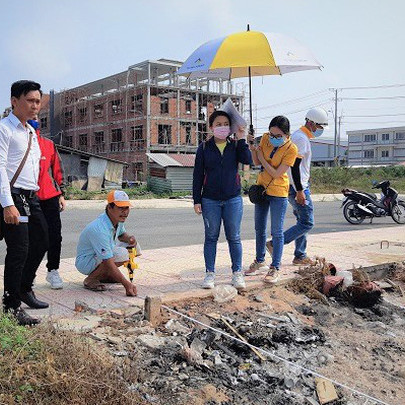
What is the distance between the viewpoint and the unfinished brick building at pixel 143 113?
4094cm

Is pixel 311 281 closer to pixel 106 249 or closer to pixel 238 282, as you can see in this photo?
pixel 238 282

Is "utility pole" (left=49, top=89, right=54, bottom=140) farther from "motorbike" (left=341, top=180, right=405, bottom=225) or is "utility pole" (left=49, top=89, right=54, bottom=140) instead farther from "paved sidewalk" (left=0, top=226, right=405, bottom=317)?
"paved sidewalk" (left=0, top=226, right=405, bottom=317)

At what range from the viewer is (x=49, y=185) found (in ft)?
15.0

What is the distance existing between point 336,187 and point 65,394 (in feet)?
121

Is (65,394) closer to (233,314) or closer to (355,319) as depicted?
(233,314)

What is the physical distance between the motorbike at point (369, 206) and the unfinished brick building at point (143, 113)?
26.8m

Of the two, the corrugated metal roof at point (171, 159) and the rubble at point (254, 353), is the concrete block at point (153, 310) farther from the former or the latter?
the corrugated metal roof at point (171, 159)

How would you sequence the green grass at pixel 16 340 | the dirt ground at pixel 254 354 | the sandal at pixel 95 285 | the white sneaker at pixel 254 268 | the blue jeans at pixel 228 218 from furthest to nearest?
1. the white sneaker at pixel 254 268
2. the blue jeans at pixel 228 218
3. the sandal at pixel 95 285
4. the dirt ground at pixel 254 354
5. the green grass at pixel 16 340

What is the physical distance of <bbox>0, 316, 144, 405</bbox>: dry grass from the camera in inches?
97.5

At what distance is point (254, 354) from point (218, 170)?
195cm

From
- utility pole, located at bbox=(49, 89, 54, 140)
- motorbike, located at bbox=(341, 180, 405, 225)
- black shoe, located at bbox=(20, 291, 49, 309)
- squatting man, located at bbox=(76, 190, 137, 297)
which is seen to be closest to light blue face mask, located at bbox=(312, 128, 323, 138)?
squatting man, located at bbox=(76, 190, 137, 297)

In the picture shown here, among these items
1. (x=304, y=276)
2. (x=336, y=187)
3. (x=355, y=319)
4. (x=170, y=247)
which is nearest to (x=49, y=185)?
(x=304, y=276)

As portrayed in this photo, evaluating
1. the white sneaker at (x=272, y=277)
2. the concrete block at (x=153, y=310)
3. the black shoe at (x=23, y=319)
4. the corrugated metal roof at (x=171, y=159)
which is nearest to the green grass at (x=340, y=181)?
the corrugated metal roof at (x=171, y=159)

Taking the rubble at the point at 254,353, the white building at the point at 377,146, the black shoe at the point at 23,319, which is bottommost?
the rubble at the point at 254,353
